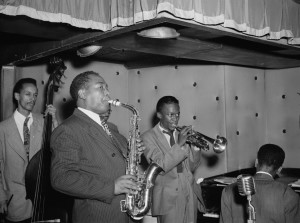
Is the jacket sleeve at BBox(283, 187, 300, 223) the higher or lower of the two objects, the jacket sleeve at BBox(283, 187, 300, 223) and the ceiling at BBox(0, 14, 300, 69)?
the lower

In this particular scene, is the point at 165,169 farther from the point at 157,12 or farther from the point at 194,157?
the point at 157,12

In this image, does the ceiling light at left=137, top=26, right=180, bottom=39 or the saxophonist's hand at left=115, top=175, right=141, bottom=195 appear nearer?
the saxophonist's hand at left=115, top=175, right=141, bottom=195

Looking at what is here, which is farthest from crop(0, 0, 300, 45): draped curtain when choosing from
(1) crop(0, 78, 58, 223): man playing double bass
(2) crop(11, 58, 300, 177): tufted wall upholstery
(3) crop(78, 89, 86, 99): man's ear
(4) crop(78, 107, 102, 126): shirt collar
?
(2) crop(11, 58, 300, 177): tufted wall upholstery

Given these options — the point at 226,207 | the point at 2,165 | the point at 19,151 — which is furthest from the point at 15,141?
the point at 226,207

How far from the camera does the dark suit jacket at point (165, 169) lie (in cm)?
428

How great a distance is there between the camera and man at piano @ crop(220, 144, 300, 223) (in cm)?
293

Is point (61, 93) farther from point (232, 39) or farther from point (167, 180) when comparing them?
point (232, 39)

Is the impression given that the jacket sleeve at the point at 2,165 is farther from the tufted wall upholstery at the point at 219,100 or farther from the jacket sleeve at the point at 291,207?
the jacket sleeve at the point at 291,207

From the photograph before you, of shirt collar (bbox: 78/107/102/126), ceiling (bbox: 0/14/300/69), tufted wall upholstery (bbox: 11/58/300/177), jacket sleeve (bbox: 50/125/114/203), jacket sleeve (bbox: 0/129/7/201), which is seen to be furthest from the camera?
tufted wall upholstery (bbox: 11/58/300/177)

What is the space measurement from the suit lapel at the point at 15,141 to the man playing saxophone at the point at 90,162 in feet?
4.15

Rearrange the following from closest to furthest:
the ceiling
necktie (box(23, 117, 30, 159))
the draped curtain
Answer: the draped curtain
the ceiling
necktie (box(23, 117, 30, 159))

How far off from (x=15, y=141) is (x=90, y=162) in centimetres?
155

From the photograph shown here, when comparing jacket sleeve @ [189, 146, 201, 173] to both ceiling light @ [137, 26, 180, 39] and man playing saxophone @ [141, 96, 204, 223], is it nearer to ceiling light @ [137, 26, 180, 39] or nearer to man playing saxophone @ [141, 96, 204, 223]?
man playing saxophone @ [141, 96, 204, 223]

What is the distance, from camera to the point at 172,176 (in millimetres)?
4438
